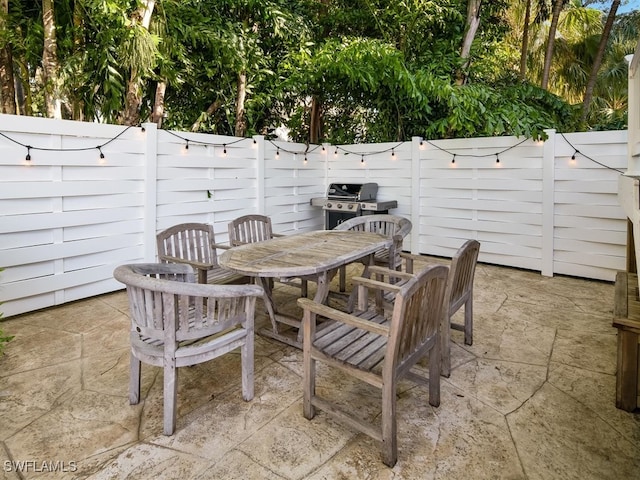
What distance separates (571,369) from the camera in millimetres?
2326

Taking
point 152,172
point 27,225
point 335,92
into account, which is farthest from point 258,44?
point 27,225

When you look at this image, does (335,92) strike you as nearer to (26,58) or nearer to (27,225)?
(26,58)

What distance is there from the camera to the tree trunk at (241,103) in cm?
536

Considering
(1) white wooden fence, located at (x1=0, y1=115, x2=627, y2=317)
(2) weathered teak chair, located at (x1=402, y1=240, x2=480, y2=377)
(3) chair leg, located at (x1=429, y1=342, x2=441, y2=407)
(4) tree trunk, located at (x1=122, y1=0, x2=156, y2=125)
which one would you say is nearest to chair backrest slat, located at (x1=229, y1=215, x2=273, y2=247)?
(1) white wooden fence, located at (x1=0, y1=115, x2=627, y2=317)

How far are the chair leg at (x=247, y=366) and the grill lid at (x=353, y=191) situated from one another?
145 inches

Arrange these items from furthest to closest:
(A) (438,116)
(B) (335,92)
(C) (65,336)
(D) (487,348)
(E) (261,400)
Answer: (B) (335,92) → (A) (438,116) → (C) (65,336) → (D) (487,348) → (E) (261,400)

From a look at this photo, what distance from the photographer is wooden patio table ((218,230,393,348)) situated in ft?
7.14

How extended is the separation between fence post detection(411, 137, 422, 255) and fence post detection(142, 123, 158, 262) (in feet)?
11.1

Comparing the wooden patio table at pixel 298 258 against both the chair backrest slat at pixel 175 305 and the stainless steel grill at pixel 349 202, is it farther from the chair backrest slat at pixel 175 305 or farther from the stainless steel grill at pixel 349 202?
the stainless steel grill at pixel 349 202

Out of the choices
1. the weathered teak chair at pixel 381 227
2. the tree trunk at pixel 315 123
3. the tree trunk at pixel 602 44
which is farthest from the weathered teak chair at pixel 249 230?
the tree trunk at pixel 602 44

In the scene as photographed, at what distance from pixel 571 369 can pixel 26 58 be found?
239 inches

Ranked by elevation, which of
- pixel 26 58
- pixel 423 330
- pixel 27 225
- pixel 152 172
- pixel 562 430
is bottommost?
pixel 562 430

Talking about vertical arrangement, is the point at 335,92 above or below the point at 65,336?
above

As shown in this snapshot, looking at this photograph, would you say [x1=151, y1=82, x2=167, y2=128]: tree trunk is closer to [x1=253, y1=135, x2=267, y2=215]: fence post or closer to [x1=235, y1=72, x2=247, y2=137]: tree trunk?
[x1=235, y1=72, x2=247, y2=137]: tree trunk
